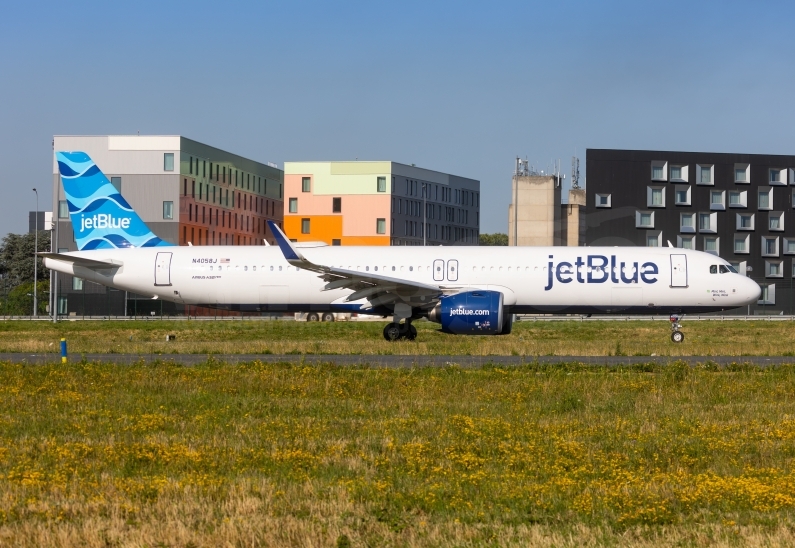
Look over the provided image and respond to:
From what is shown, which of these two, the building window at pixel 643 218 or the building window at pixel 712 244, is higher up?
the building window at pixel 643 218

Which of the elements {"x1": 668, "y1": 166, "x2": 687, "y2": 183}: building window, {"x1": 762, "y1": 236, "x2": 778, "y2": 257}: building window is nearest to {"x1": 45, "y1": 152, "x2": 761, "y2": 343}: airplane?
{"x1": 668, "y1": 166, "x2": 687, "y2": 183}: building window

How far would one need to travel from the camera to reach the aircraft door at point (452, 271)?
36125mm

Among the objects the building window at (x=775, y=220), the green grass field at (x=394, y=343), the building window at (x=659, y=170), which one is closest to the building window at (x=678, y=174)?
the building window at (x=659, y=170)

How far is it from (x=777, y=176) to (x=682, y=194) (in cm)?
755

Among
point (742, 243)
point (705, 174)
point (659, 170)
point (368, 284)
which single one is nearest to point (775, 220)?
point (742, 243)

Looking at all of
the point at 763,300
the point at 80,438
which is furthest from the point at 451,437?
the point at 763,300

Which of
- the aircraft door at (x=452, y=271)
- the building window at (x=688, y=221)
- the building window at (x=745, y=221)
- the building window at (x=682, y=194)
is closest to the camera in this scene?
the aircraft door at (x=452, y=271)

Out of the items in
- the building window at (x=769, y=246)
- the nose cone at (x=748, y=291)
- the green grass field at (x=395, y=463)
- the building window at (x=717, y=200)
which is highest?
the building window at (x=717, y=200)

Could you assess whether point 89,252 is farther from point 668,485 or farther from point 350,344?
point 668,485

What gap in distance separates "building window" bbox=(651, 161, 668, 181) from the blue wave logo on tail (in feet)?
163

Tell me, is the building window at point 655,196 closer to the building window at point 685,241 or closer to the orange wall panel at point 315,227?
the building window at point 685,241

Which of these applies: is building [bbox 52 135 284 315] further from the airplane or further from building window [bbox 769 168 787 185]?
building window [bbox 769 168 787 185]

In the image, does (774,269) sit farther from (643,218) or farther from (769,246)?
(643,218)

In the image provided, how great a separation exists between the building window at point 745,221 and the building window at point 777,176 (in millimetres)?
3051
